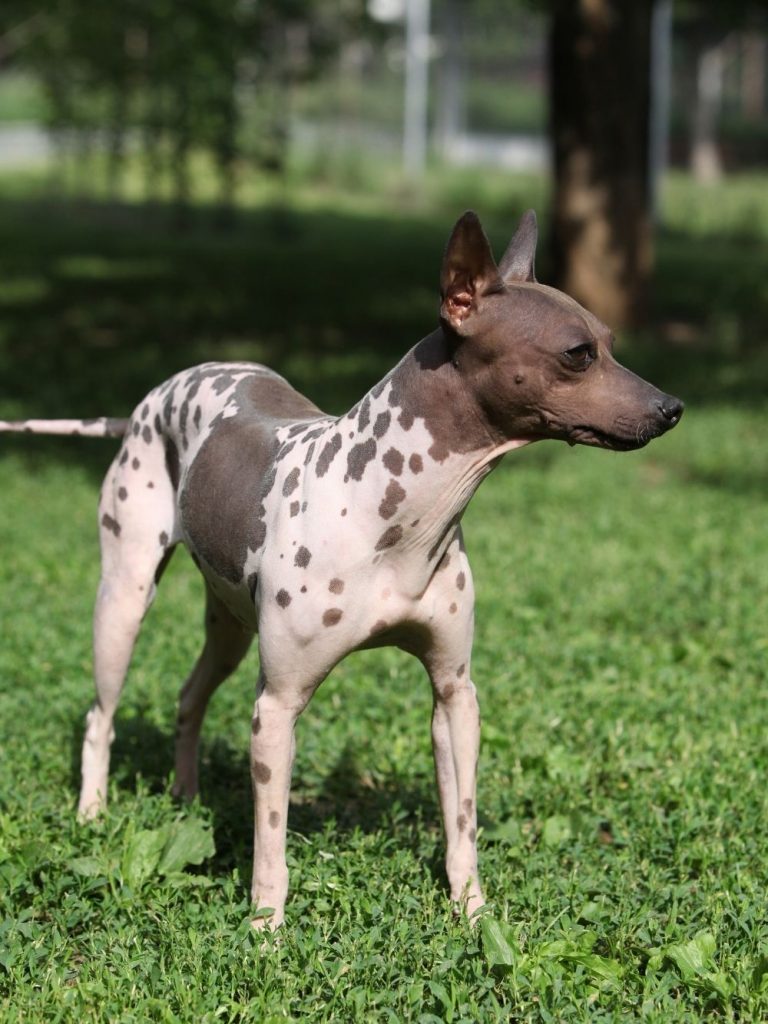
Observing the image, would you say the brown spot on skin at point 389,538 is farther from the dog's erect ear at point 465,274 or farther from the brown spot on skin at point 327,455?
the dog's erect ear at point 465,274

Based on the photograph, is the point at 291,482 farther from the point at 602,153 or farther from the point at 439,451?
the point at 602,153

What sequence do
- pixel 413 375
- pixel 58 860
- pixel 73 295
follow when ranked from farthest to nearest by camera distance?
pixel 73 295, pixel 58 860, pixel 413 375

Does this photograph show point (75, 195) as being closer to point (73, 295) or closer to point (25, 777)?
point (73, 295)

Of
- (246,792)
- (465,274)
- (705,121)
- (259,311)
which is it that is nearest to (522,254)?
(465,274)

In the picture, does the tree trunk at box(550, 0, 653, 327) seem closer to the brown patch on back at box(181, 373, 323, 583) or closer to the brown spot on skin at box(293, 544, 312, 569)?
the brown patch on back at box(181, 373, 323, 583)

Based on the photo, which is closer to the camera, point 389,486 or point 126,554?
point 389,486

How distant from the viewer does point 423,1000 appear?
3463 millimetres

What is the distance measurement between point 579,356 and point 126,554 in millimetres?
1665

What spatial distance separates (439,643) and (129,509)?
1134 millimetres

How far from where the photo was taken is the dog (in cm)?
329

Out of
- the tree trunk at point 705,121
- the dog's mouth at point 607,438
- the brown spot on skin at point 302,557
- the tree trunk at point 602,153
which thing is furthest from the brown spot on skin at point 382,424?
the tree trunk at point 705,121

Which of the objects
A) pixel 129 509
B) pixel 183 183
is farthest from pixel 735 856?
pixel 183 183

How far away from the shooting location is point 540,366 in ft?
10.7

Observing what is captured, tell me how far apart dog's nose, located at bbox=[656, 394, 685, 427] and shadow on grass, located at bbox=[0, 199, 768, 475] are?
6.91m
